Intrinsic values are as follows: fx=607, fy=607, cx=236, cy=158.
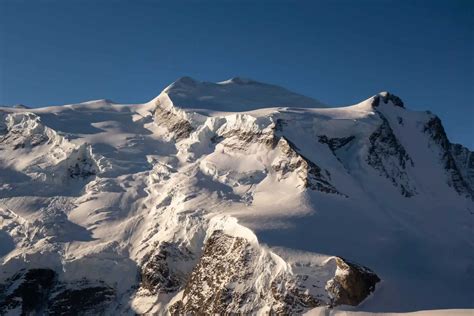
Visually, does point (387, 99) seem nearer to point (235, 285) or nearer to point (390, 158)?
point (390, 158)

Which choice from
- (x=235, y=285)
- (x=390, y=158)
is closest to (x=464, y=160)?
(x=390, y=158)

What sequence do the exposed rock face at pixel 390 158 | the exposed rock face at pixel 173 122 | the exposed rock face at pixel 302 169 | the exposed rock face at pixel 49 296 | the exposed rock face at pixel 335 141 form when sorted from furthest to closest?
the exposed rock face at pixel 173 122, the exposed rock face at pixel 335 141, the exposed rock face at pixel 390 158, the exposed rock face at pixel 302 169, the exposed rock face at pixel 49 296

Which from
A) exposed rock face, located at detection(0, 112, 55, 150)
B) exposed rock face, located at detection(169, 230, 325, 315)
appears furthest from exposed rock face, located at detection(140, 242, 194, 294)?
exposed rock face, located at detection(0, 112, 55, 150)

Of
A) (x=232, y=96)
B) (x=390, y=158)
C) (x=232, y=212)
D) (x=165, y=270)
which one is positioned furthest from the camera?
(x=232, y=96)

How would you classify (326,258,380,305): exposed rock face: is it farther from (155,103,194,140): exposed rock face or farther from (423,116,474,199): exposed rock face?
(155,103,194,140): exposed rock face

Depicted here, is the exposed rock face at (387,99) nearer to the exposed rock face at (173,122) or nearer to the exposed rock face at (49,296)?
the exposed rock face at (173,122)

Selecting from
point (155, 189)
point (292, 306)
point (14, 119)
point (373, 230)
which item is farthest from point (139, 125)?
point (292, 306)

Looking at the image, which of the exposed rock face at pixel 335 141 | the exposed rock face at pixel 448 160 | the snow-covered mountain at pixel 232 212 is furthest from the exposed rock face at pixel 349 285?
the exposed rock face at pixel 448 160
